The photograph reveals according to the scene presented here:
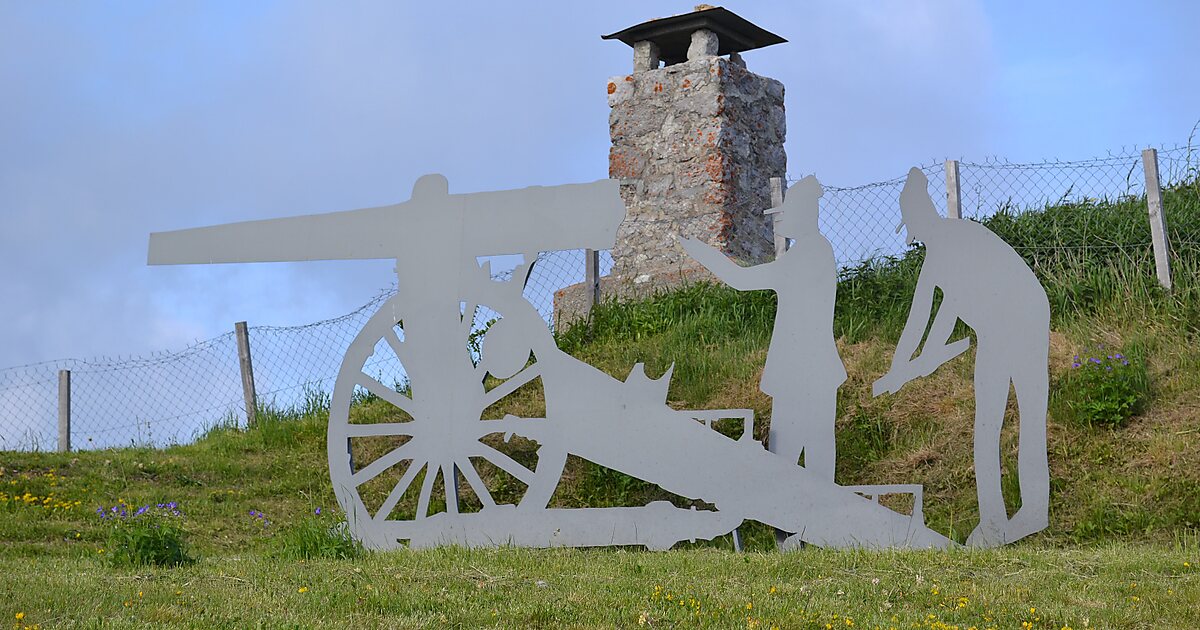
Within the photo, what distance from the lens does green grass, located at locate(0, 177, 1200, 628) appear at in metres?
5.66

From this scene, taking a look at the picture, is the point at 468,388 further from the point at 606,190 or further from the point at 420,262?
the point at 606,190

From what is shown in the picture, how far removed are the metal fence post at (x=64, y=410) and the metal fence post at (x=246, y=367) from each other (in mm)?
2369

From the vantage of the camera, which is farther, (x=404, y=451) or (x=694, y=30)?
(x=694, y=30)

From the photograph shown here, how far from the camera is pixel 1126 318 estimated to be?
10914 mm

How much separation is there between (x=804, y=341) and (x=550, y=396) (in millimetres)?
1570

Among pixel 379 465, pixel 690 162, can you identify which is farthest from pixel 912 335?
pixel 690 162

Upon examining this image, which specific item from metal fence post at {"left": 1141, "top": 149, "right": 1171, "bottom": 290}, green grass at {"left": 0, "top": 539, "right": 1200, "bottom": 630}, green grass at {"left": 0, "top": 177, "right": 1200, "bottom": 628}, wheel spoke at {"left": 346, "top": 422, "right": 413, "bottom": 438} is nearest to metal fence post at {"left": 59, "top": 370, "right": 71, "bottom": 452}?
green grass at {"left": 0, "top": 177, "right": 1200, "bottom": 628}

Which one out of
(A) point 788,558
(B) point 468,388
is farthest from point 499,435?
(A) point 788,558

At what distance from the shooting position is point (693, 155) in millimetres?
14375

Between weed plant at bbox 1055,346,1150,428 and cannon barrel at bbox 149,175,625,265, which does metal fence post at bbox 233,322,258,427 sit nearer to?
cannon barrel at bbox 149,175,625,265

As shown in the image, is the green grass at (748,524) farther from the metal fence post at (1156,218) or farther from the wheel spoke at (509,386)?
the wheel spoke at (509,386)

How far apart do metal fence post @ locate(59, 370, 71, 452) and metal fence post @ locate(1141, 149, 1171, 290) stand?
11.5 m

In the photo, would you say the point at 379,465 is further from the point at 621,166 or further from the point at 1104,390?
the point at 621,166

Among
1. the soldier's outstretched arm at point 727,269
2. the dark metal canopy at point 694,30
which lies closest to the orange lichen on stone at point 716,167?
the dark metal canopy at point 694,30
